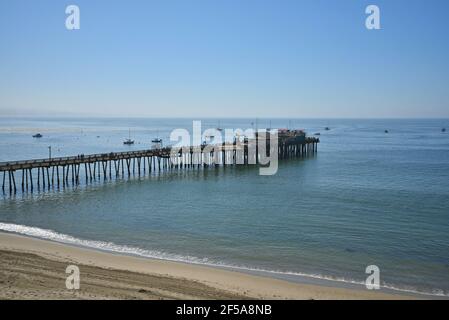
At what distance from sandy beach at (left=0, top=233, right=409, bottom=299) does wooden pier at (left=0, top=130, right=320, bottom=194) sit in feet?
60.7

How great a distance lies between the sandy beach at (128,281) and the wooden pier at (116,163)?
1850 centimetres

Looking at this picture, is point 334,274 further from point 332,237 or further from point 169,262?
point 169,262

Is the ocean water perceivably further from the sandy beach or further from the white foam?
the sandy beach

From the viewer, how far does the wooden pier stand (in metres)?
37.8

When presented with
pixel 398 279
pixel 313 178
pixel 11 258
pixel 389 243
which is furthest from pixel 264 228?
pixel 313 178

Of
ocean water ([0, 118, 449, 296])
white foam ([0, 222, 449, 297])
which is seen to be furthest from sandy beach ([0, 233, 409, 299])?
ocean water ([0, 118, 449, 296])

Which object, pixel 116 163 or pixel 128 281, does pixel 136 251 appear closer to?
pixel 128 281

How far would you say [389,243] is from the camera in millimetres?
22812

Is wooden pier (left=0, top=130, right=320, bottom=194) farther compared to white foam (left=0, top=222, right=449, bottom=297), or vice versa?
wooden pier (left=0, top=130, right=320, bottom=194)

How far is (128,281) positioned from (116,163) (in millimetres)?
47046

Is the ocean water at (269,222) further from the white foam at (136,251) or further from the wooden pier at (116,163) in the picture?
the wooden pier at (116,163)

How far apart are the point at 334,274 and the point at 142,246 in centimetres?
966

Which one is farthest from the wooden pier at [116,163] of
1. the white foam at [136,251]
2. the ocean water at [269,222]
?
the white foam at [136,251]
